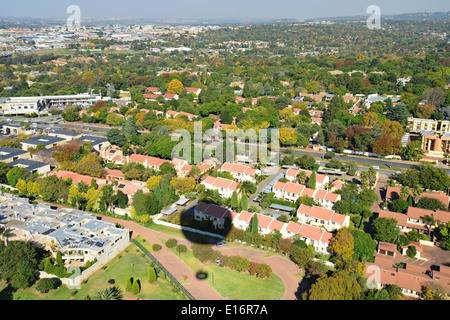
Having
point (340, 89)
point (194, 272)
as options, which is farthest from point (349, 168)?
point (340, 89)

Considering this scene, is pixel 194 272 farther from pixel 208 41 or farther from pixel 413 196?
pixel 208 41

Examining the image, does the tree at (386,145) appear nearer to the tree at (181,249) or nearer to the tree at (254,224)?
the tree at (254,224)

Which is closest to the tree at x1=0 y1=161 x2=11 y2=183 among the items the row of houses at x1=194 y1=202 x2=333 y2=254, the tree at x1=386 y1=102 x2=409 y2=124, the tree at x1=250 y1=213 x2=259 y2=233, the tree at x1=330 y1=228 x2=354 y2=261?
the row of houses at x1=194 y1=202 x2=333 y2=254

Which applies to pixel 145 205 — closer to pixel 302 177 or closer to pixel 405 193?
pixel 302 177

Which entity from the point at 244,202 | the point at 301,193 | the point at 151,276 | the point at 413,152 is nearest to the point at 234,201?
the point at 244,202

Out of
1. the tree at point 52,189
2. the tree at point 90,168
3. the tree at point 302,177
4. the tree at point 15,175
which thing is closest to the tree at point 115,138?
the tree at point 90,168

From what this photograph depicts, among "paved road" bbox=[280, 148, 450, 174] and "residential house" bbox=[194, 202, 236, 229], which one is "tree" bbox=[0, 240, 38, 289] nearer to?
"residential house" bbox=[194, 202, 236, 229]

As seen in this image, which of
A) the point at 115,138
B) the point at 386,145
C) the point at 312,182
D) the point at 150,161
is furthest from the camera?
the point at 115,138
